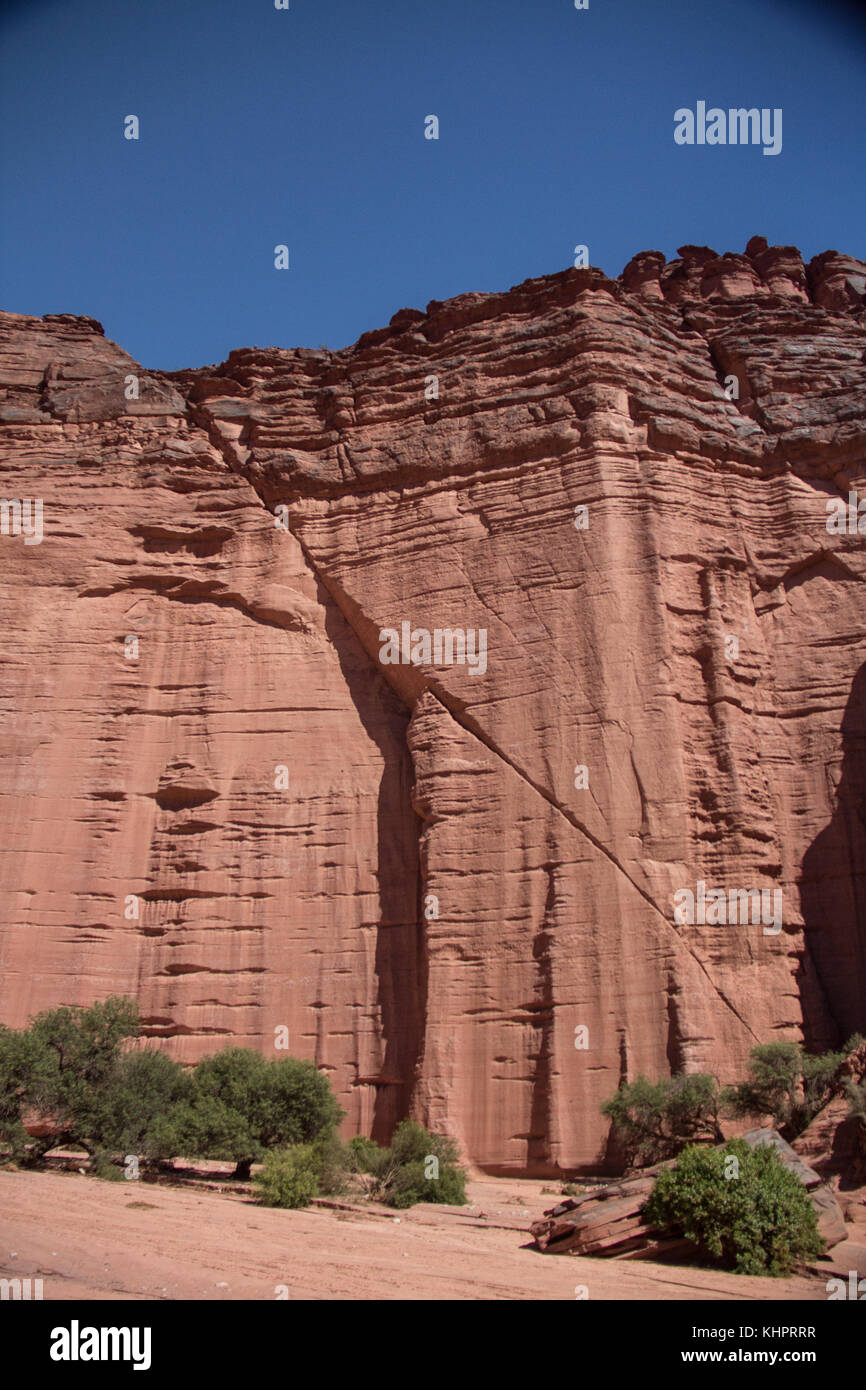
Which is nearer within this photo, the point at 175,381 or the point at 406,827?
the point at 406,827

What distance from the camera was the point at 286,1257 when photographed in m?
9.23

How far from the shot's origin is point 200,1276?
8203 millimetres

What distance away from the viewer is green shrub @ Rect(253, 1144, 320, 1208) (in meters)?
13.1

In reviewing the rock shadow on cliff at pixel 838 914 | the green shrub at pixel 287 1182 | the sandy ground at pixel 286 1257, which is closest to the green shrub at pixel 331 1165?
the green shrub at pixel 287 1182

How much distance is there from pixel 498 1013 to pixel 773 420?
51.7ft

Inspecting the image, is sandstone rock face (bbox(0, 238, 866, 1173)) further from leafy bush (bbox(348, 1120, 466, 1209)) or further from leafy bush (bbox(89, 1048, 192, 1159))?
leafy bush (bbox(89, 1048, 192, 1159))

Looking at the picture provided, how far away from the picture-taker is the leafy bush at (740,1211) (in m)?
9.53

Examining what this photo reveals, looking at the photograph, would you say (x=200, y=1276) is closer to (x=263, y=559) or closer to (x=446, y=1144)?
(x=446, y=1144)

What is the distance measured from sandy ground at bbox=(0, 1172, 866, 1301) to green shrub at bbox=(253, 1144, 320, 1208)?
0.33 metres

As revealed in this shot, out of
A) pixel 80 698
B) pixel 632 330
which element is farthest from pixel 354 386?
pixel 80 698

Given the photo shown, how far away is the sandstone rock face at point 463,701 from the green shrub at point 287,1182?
561 cm

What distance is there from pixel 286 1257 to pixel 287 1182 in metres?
4.10

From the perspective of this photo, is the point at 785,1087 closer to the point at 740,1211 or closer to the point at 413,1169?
the point at 413,1169

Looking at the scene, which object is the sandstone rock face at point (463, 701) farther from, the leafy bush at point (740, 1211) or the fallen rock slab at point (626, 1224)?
the leafy bush at point (740, 1211)
